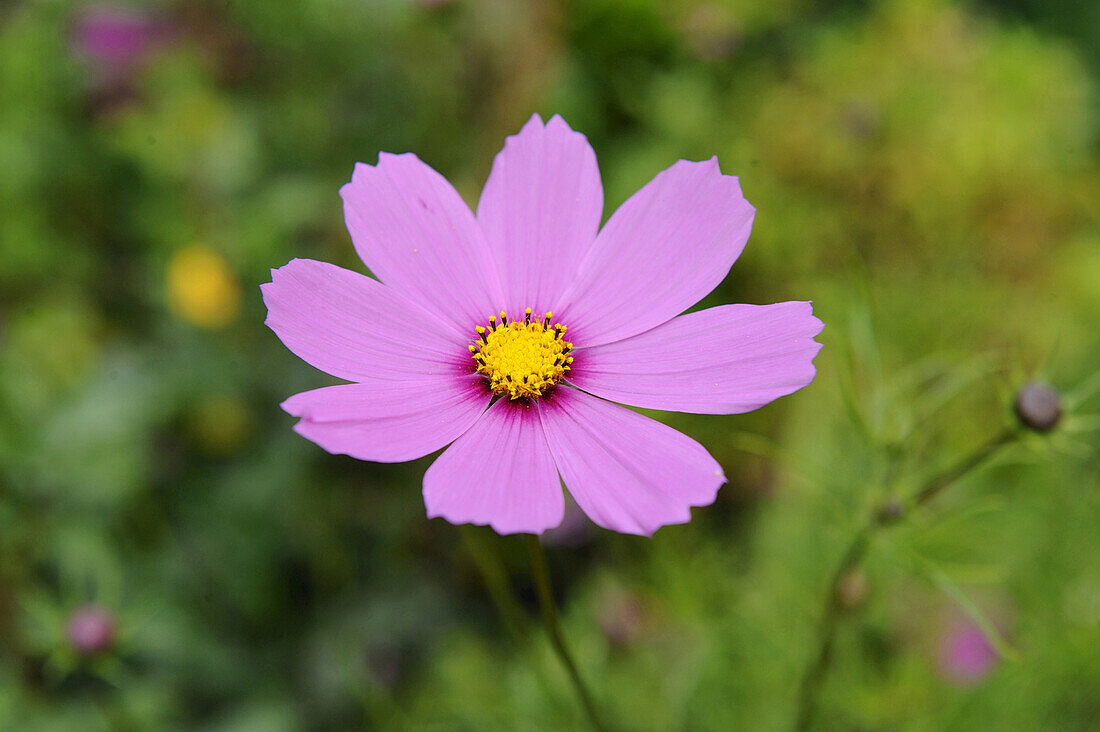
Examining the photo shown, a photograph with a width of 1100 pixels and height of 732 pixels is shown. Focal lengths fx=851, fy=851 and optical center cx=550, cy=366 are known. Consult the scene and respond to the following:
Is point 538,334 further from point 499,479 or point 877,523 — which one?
point 877,523

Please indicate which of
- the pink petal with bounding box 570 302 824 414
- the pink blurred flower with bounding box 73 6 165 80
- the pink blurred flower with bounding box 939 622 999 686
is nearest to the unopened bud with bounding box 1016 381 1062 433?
the pink petal with bounding box 570 302 824 414

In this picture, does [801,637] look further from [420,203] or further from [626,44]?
[626,44]

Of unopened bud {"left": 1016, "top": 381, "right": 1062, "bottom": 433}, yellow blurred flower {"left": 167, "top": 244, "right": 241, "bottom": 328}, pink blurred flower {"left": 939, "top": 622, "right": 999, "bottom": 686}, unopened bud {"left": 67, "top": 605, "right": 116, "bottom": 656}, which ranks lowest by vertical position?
pink blurred flower {"left": 939, "top": 622, "right": 999, "bottom": 686}

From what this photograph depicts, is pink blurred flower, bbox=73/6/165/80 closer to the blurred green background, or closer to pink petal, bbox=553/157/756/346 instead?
the blurred green background

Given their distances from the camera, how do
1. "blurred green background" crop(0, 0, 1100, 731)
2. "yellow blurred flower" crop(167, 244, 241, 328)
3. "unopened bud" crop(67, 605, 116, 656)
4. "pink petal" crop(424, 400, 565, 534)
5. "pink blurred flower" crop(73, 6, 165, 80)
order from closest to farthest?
"pink petal" crop(424, 400, 565, 534), "unopened bud" crop(67, 605, 116, 656), "blurred green background" crop(0, 0, 1100, 731), "yellow blurred flower" crop(167, 244, 241, 328), "pink blurred flower" crop(73, 6, 165, 80)

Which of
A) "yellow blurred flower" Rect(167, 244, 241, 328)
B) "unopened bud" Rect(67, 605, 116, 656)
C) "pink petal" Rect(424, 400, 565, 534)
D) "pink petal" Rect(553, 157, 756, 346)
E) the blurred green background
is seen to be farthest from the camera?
"yellow blurred flower" Rect(167, 244, 241, 328)

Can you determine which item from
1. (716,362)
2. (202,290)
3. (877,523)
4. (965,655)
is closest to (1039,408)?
(877,523)

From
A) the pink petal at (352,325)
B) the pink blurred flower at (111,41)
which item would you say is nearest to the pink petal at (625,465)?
the pink petal at (352,325)

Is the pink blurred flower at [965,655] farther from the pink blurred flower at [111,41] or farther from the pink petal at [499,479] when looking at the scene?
the pink blurred flower at [111,41]
